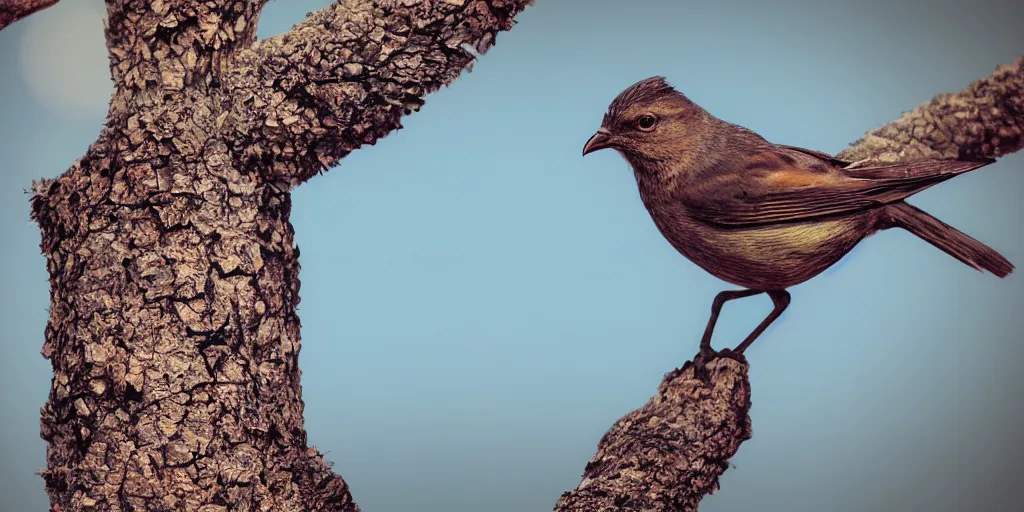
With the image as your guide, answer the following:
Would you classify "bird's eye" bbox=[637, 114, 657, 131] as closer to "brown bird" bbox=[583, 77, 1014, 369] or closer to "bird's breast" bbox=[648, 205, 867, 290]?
"brown bird" bbox=[583, 77, 1014, 369]

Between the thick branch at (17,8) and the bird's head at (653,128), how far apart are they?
2.89 ft

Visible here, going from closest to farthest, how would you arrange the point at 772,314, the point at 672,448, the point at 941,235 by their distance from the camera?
the point at 672,448 < the point at 941,235 < the point at 772,314

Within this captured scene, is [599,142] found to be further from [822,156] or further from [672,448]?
[672,448]

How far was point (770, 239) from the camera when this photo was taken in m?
1.40

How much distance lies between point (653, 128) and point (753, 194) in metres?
0.19

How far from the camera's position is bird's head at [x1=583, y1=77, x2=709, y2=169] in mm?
1451

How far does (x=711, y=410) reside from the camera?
136 centimetres

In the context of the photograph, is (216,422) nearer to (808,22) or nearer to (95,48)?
(95,48)

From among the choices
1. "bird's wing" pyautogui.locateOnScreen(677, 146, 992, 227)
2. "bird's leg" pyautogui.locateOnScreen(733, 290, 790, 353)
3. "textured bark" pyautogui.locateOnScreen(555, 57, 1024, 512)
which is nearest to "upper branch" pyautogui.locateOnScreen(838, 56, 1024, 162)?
"textured bark" pyautogui.locateOnScreen(555, 57, 1024, 512)

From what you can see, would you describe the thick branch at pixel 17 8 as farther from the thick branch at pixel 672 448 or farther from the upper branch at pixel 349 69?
the thick branch at pixel 672 448

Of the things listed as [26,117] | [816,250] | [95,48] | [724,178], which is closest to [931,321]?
[816,250]

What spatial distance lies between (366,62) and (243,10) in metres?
0.23

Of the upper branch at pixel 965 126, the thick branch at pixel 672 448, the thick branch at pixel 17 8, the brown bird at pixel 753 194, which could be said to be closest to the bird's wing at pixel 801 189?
the brown bird at pixel 753 194

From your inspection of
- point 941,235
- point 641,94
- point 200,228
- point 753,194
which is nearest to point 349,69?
point 200,228
